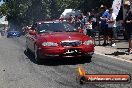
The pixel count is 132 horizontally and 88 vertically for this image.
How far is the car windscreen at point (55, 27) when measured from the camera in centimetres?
1189

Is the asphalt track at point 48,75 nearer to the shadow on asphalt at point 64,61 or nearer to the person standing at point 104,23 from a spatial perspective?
the shadow on asphalt at point 64,61

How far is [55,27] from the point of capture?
476 inches

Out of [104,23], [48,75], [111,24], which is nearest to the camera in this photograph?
[48,75]

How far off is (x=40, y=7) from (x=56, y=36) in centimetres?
5098

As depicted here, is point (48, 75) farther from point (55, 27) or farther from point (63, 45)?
point (55, 27)

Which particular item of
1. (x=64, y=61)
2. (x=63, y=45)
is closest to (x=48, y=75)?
(x=63, y=45)

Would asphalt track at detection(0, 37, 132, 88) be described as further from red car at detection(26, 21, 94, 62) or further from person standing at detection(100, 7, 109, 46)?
person standing at detection(100, 7, 109, 46)

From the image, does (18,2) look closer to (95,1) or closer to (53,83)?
(95,1)

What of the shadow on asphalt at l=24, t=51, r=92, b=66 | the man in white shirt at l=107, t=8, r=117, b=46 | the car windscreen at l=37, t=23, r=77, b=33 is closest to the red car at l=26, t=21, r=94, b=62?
the shadow on asphalt at l=24, t=51, r=92, b=66

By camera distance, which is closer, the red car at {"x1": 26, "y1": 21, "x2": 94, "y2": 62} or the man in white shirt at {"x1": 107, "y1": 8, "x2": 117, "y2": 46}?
the red car at {"x1": 26, "y1": 21, "x2": 94, "y2": 62}

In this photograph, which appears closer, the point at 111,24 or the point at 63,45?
the point at 63,45

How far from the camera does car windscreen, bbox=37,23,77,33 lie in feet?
39.0

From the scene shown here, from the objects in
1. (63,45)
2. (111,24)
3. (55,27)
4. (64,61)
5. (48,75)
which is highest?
(55,27)

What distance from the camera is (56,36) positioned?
35.3ft
